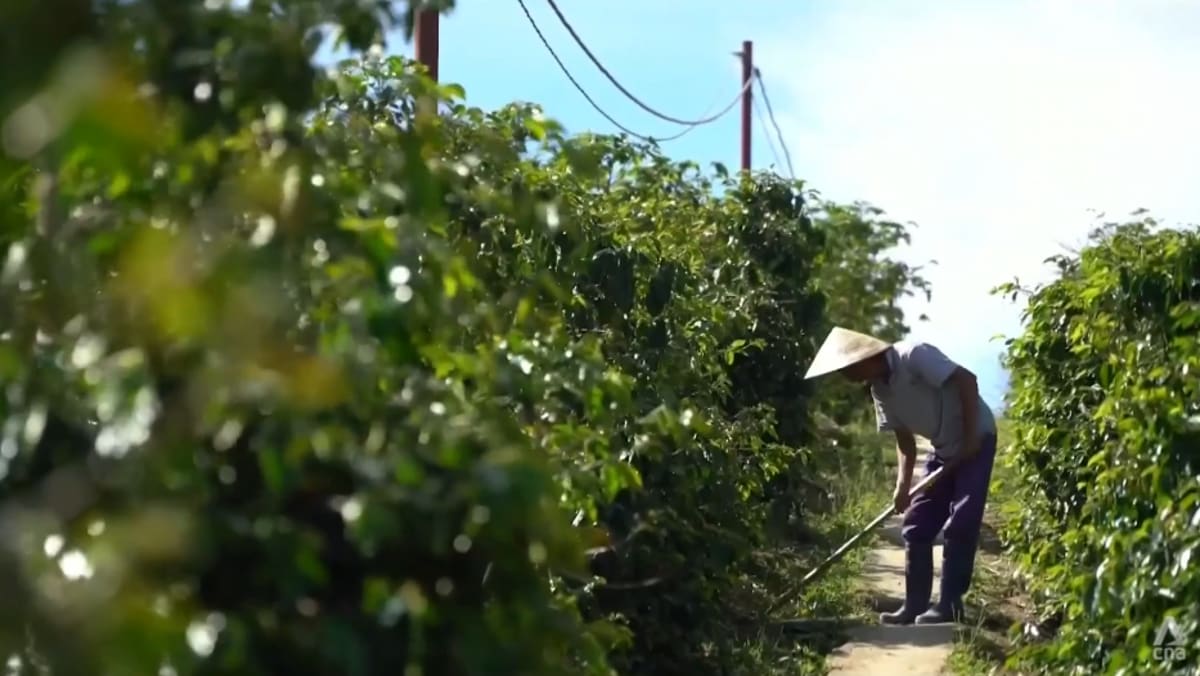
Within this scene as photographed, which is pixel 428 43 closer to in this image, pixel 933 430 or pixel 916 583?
pixel 933 430

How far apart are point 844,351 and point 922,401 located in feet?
1.49

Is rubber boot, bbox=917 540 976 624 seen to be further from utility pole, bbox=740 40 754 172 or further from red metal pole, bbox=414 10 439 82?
utility pole, bbox=740 40 754 172

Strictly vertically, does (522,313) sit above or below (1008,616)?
above

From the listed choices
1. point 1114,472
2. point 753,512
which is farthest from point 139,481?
point 753,512

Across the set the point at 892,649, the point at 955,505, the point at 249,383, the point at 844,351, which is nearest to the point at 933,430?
the point at 955,505

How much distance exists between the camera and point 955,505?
8305mm

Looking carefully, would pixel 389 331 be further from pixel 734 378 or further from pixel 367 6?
pixel 734 378

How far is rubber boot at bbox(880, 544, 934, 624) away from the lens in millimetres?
8422

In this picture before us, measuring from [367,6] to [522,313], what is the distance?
29.1 inches

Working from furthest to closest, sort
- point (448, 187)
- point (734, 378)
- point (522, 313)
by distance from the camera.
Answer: point (734, 378)
point (522, 313)
point (448, 187)

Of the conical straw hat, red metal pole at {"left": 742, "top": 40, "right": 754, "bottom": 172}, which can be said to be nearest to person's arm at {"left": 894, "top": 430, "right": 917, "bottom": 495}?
the conical straw hat

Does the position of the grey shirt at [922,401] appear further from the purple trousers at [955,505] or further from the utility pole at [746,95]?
the utility pole at [746,95]

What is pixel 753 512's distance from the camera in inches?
315

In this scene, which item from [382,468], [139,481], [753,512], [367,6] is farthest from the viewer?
[753,512]
